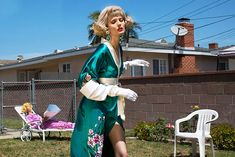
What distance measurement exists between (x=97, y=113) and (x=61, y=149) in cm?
564

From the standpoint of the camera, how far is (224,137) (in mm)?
8555

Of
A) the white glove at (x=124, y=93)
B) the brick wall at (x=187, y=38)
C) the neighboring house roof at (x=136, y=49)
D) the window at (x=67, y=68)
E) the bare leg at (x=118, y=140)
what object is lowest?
the bare leg at (x=118, y=140)

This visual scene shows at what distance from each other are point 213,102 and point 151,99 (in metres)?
2.40

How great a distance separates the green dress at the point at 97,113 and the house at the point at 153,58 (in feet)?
45.2

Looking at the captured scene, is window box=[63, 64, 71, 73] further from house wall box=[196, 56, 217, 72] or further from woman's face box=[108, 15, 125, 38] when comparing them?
woman's face box=[108, 15, 125, 38]

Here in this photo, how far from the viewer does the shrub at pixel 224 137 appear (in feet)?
27.7

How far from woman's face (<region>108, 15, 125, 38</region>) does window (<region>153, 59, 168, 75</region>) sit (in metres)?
15.7

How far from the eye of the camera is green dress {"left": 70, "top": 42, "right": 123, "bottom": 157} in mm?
3363

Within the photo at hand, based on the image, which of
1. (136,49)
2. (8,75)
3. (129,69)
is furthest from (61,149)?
(8,75)

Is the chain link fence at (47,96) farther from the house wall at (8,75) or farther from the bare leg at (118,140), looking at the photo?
the bare leg at (118,140)

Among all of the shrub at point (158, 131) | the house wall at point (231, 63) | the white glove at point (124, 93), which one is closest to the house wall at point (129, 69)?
the house wall at point (231, 63)

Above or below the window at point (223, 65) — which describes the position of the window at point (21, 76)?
below

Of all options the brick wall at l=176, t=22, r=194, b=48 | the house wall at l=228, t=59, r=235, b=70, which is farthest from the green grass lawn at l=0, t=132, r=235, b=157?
Answer: the house wall at l=228, t=59, r=235, b=70

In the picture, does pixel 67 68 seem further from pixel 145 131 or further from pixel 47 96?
pixel 145 131
